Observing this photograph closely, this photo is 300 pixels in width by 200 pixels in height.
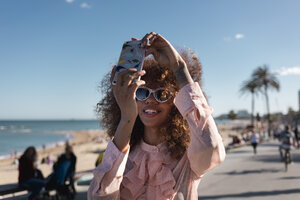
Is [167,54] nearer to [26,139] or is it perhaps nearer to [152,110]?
[152,110]

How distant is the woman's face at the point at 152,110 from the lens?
1.52 meters

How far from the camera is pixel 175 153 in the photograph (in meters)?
1.49

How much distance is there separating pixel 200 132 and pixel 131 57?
49 cm

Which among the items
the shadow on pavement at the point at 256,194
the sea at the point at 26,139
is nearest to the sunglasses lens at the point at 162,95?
the sea at the point at 26,139

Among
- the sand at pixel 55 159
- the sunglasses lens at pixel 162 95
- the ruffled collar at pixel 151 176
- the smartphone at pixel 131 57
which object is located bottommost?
the sand at pixel 55 159

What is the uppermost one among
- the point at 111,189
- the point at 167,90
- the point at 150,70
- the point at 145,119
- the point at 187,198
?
the point at 150,70

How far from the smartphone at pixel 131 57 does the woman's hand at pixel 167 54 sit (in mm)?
42

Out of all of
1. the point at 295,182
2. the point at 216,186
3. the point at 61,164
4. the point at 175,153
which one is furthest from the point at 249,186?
the point at 175,153

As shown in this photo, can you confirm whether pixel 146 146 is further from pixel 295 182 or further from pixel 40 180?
pixel 295 182

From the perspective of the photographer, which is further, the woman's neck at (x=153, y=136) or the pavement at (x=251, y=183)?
the pavement at (x=251, y=183)

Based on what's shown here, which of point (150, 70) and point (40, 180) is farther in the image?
point (40, 180)

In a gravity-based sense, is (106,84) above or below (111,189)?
above

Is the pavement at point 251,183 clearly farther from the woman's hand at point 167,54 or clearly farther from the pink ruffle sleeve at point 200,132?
the woman's hand at point 167,54

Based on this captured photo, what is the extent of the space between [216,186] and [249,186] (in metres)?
0.93
